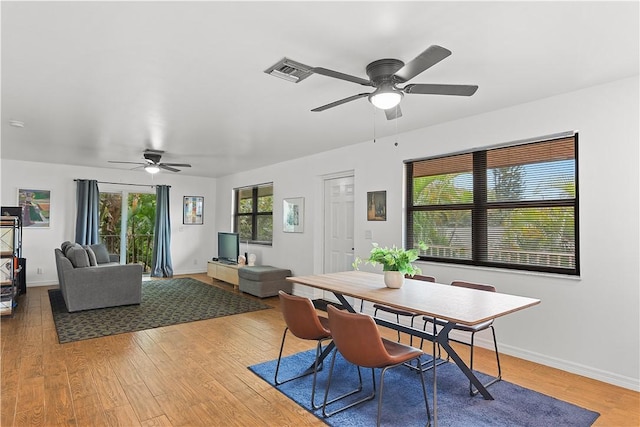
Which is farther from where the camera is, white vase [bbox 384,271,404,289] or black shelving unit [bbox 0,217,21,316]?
black shelving unit [bbox 0,217,21,316]

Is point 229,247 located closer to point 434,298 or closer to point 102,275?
point 102,275

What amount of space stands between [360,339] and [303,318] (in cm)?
59

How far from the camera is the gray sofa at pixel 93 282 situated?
4.97 meters

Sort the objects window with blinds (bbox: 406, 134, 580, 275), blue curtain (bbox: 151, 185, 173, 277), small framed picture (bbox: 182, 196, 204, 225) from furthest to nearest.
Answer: small framed picture (bbox: 182, 196, 204, 225), blue curtain (bbox: 151, 185, 173, 277), window with blinds (bbox: 406, 134, 580, 275)

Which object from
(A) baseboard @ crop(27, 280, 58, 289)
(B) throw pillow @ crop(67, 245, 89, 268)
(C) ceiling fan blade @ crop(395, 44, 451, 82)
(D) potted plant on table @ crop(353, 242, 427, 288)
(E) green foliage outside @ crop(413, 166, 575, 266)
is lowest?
(A) baseboard @ crop(27, 280, 58, 289)

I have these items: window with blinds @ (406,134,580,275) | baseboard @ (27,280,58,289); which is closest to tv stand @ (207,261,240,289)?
baseboard @ (27,280,58,289)

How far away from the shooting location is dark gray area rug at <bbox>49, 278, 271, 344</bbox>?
428 cm

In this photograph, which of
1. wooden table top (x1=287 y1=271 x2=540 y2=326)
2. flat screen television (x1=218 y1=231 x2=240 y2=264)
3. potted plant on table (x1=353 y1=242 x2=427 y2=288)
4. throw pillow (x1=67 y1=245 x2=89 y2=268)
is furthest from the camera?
flat screen television (x1=218 y1=231 x2=240 y2=264)

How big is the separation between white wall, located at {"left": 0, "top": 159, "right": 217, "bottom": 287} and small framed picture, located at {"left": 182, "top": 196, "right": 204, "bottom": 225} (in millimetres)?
99

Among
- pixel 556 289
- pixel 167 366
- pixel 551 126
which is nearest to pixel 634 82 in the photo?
pixel 551 126

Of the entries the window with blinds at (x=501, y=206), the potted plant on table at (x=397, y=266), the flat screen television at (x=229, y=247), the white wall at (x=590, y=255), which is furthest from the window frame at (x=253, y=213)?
the potted plant on table at (x=397, y=266)

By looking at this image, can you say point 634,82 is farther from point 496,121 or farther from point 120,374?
point 120,374

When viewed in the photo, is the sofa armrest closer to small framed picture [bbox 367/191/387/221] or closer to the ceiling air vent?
small framed picture [bbox 367/191/387/221]

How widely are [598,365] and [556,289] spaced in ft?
2.19
